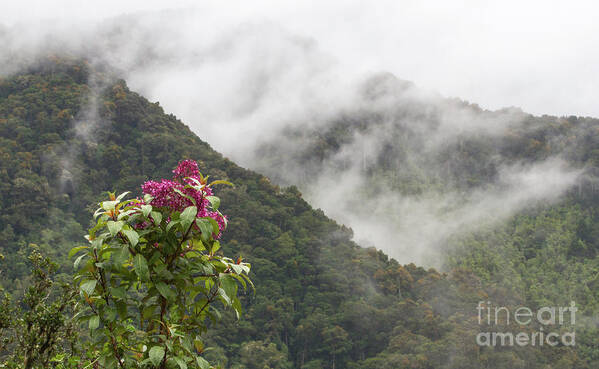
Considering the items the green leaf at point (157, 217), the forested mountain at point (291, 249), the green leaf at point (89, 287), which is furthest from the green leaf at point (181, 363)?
the forested mountain at point (291, 249)

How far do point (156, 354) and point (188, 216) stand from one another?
0.47 meters

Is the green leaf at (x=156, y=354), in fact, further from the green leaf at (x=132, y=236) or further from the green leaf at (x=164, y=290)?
the green leaf at (x=132, y=236)

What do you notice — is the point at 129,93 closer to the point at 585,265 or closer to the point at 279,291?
the point at 279,291

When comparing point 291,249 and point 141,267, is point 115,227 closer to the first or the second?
point 141,267

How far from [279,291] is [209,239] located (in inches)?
1579

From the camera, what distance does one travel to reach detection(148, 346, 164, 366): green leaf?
182 cm

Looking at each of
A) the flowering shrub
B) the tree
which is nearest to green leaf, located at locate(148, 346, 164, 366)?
the flowering shrub

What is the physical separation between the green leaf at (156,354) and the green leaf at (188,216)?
411 mm

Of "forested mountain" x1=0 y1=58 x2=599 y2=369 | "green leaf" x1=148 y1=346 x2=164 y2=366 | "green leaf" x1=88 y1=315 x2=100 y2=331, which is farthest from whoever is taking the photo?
"forested mountain" x1=0 y1=58 x2=599 y2=369

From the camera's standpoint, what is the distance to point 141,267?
6.32 ft

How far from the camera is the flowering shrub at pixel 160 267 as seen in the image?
1.98m

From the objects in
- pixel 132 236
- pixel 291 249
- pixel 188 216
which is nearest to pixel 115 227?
pixel 132 236

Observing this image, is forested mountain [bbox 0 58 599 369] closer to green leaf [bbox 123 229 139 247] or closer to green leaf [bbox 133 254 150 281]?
green leaf [bbox 133 254 150 281]

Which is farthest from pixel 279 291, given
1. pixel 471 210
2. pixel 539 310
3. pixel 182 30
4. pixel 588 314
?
pixel 182 30
